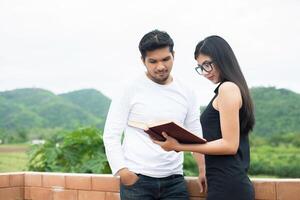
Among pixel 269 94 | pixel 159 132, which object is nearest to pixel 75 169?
pixel 159 132

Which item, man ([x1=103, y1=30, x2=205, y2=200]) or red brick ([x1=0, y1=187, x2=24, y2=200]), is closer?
man ([x1=103, y1=30, x2=205, y2=200])

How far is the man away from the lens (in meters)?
2.18

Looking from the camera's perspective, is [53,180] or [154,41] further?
[53,180]

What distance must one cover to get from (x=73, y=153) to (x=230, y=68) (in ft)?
10.3

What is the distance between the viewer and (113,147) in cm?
221

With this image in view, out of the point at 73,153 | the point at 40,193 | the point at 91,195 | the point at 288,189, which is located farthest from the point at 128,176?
the point at 73,153

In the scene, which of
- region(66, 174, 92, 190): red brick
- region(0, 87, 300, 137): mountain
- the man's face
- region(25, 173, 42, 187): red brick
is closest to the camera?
the man's face

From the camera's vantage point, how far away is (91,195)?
10.5 ft

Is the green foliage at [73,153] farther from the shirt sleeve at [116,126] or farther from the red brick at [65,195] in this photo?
the shirt sleeve at [116,126]

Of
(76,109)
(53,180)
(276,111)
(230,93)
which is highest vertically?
(230,93)

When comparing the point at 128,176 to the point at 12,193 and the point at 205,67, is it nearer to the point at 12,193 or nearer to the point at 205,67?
the point at 205,67

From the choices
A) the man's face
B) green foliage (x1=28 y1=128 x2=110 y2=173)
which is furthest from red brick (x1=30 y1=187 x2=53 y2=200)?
the man's face

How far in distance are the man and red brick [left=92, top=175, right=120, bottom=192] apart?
79 cm

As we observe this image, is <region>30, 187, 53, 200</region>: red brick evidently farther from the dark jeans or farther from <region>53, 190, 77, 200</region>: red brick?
the dark jeans
